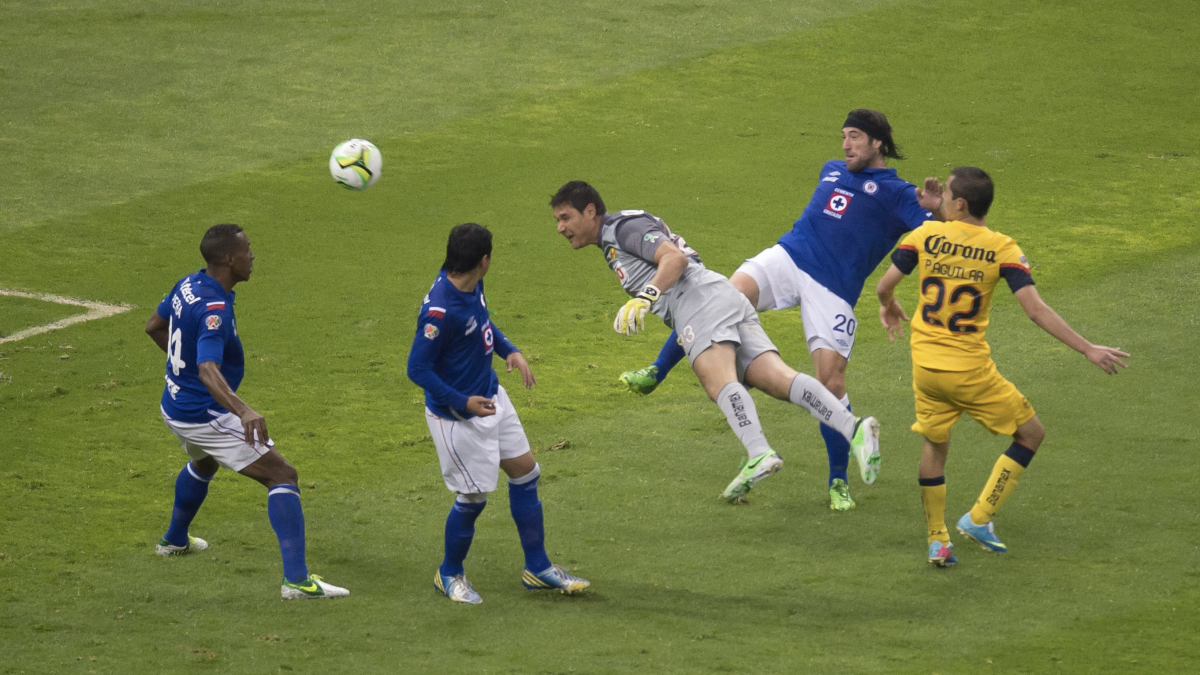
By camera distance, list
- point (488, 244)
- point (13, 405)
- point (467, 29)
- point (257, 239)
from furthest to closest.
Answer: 1. point (467, 29)
2. point (257, 239)
3. point (13, 405)
4. point (488, 244)

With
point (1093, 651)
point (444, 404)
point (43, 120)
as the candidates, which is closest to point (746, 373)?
point (444, 404)

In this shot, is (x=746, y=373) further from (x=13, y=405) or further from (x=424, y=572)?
(x=13, y=405)

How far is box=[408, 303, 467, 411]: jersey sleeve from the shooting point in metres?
6.32

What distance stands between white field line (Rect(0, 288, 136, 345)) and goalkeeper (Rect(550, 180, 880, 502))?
620 centimetres

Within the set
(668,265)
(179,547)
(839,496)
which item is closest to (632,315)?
(668,265)

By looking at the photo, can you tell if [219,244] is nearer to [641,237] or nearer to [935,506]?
[641,237]

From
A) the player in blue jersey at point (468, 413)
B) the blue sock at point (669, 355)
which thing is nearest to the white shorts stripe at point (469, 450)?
the player in blue jersey at point (468, 413)

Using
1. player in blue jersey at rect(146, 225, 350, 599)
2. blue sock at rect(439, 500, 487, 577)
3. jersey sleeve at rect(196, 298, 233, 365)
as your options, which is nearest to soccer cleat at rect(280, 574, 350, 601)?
player in blue jersey at rect(146, 225, 350, 599)

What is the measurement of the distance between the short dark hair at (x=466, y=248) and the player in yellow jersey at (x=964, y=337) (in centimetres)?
224

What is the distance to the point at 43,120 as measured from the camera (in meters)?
16.6

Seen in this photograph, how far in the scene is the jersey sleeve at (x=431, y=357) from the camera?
6324 mm

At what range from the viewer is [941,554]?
688 centimetres

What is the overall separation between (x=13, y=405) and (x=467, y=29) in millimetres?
12063

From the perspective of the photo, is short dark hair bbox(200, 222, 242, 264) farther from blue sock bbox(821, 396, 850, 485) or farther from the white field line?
the white field line
